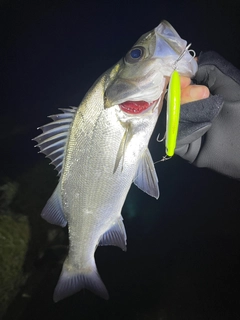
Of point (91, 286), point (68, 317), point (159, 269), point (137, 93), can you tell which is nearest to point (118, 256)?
point (159, 269)

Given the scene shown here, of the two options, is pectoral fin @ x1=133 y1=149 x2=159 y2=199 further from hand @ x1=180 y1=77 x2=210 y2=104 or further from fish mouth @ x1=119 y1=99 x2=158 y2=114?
hand @ x1=180 y1=77 x2=210 y2=104

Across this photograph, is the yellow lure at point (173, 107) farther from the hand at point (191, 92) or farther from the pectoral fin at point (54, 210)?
the pectoral fin at point (54, 210)

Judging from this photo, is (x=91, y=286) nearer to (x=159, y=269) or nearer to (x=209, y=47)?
(x=159, y=269)

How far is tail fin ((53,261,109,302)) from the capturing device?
1.39 m

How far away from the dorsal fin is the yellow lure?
0.48m

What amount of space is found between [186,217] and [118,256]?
0.82m

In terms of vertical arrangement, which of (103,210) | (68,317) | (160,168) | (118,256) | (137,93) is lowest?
(68,317)

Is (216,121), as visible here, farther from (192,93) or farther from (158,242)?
(158,242)

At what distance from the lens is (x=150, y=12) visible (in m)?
4.29

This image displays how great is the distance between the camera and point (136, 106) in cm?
112

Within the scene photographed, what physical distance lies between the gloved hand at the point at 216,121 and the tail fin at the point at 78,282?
86 centimetres

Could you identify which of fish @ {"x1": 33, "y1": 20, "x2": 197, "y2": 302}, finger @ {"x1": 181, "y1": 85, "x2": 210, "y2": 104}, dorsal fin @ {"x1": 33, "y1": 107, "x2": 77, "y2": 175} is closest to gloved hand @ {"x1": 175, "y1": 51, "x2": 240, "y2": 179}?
finger @ {"x1": 181, "y1": 85, "x2": 210, "y2": 104}

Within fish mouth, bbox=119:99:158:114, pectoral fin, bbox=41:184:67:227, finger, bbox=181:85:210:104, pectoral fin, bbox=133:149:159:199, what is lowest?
pectoral fin, bbox=41:184:67:227

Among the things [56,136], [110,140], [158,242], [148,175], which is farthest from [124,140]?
[158,242]
